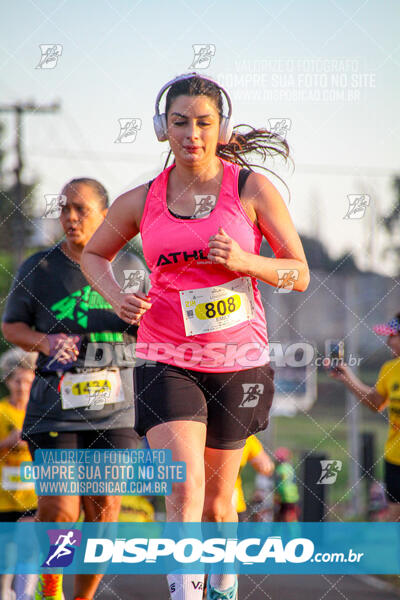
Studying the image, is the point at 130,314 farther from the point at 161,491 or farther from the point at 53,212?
the point at 53,212

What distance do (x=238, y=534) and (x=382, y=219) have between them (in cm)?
341

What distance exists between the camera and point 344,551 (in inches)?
143

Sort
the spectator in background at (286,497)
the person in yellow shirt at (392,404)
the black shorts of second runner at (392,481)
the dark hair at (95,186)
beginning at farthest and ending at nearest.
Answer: the spectator in background at (286,497)
the black shorts of second runner at (392,481)
the person in yellow shirt at (392,404)
the dark hair at (95,186)

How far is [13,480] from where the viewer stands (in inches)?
189

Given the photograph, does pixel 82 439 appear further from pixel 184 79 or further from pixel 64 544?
pixel 184 79

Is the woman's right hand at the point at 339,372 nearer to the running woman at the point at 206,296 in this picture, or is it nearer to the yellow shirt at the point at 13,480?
the running woman at the point at 206,296

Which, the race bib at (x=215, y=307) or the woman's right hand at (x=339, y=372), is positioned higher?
the race bib at (x=215, y=307)

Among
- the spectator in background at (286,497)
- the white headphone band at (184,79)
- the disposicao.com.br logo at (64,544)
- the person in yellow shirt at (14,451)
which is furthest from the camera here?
the spectator in background at (286,497)

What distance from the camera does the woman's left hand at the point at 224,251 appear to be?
2.63 meters

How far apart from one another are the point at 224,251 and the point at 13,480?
2798mm

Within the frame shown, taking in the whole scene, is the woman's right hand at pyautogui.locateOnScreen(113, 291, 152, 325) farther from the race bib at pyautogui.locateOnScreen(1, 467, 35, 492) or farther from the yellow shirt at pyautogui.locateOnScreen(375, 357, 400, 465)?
the yellow shirt at pyautogui.locateOnScreen(375, 357, 400, 465)

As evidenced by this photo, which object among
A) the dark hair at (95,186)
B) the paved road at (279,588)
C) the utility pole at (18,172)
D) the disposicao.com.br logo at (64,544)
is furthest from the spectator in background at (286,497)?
the dark hair at (95,186)

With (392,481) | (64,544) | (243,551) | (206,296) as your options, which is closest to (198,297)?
(206,296)

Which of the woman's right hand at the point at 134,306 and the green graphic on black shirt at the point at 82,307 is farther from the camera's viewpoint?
the green graphic on black shirt at the point at 82,307
